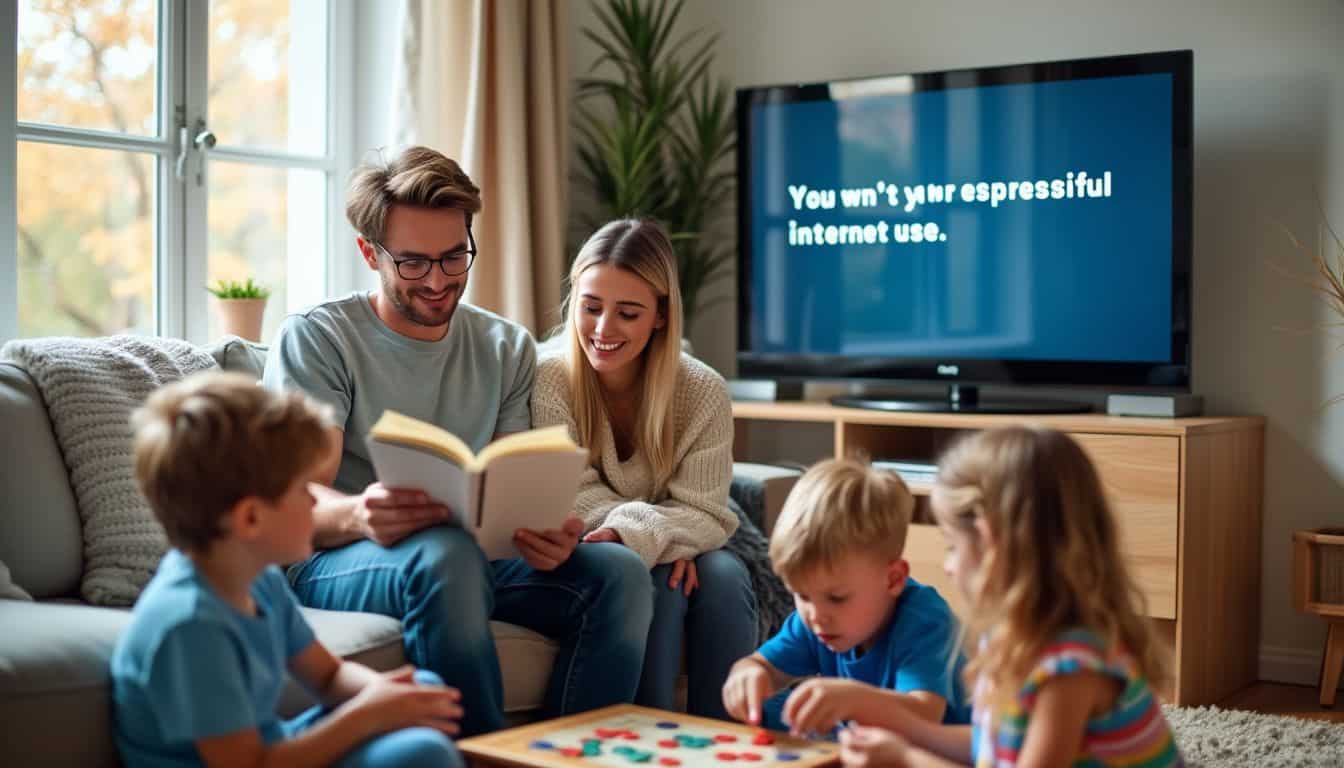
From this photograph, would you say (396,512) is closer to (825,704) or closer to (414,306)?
(414,306)

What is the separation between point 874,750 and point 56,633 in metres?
1.00

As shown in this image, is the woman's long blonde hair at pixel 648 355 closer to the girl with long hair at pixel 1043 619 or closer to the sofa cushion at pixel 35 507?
the sofa cushion at pixel 35 507

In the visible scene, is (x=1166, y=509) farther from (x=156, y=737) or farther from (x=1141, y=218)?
(x=156, y=737)

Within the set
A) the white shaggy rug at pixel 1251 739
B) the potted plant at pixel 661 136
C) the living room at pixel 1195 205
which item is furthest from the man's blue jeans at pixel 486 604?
the potted plant at pixel 661 136

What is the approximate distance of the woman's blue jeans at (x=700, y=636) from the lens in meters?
2.36

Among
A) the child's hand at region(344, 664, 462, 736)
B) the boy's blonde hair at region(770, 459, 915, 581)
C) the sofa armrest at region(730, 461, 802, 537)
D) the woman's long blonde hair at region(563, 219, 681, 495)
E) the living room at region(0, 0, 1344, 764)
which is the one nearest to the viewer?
the child's hand at region(344, 664, 462, 736)

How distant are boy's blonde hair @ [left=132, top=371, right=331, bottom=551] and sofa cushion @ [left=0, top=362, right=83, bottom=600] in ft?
2.41

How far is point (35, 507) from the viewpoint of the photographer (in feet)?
7.41

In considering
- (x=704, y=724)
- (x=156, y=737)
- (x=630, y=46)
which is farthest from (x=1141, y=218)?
(x=156, y=737)

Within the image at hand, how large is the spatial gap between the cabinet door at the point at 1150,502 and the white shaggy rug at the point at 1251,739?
24 cm

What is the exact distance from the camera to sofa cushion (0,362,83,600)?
7.32ft

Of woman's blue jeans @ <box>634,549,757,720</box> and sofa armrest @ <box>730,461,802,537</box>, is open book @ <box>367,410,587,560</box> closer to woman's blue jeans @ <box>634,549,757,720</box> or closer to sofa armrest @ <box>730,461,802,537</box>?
woman's blue jeans @ <box>634,549,757,720</box>

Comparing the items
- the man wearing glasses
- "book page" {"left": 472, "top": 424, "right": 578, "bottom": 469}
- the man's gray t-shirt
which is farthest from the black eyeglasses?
"book page" {"left": 472, "top": 424, "right": 578, "bottom": 469}

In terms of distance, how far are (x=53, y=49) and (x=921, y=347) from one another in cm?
214
